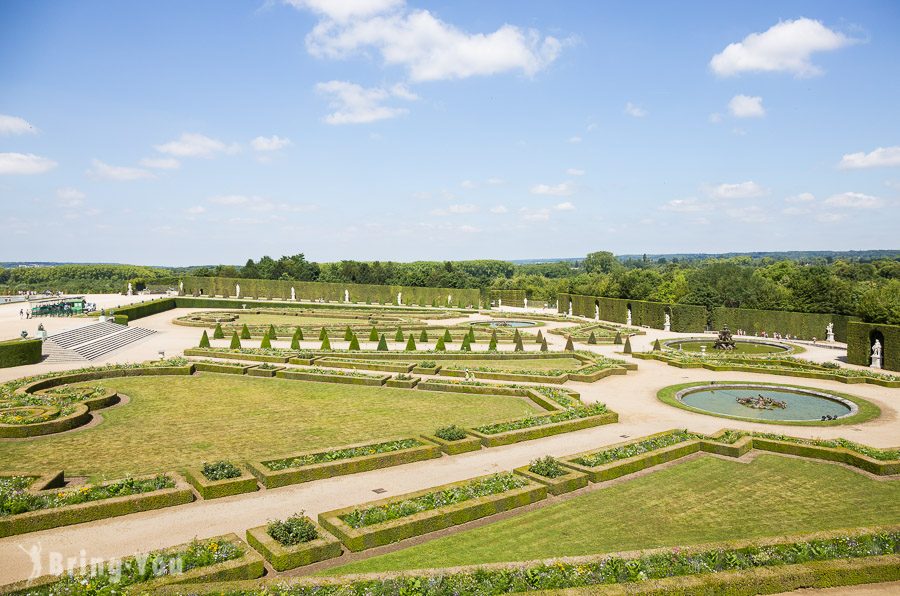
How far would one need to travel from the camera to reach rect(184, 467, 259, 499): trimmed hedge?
14164 millimetres

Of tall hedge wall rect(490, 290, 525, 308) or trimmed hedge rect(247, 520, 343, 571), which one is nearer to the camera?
trimmed hedge rect(247, 520, 343, 571)

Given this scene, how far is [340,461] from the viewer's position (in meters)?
16.0

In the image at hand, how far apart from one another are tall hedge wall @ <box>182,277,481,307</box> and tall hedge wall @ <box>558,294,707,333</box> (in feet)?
50.6

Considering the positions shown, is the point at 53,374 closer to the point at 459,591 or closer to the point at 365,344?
the point at 365,344

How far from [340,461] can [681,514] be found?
8270 millimetres

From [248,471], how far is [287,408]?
753cm

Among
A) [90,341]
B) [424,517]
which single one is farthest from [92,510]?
[90,341]

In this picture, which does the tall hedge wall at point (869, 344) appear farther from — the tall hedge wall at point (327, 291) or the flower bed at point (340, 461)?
the tall hedge wall at point (327, 291)

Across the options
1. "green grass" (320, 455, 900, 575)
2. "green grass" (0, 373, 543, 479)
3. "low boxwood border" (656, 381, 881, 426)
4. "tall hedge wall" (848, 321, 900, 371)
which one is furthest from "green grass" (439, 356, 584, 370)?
"green grass" (320, 455, 900, 575)

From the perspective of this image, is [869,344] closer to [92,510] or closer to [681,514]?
[681,514]

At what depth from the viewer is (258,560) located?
1054 cm

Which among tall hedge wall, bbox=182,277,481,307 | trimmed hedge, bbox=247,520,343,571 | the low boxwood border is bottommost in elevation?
the low boxwood border

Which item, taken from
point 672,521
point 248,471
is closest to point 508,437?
point 672,521

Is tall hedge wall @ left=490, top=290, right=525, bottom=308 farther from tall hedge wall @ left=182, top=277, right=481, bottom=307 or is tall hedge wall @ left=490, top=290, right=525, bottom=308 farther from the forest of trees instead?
tall hedge wall @ left=182, top=277, right=481, bottom=307
